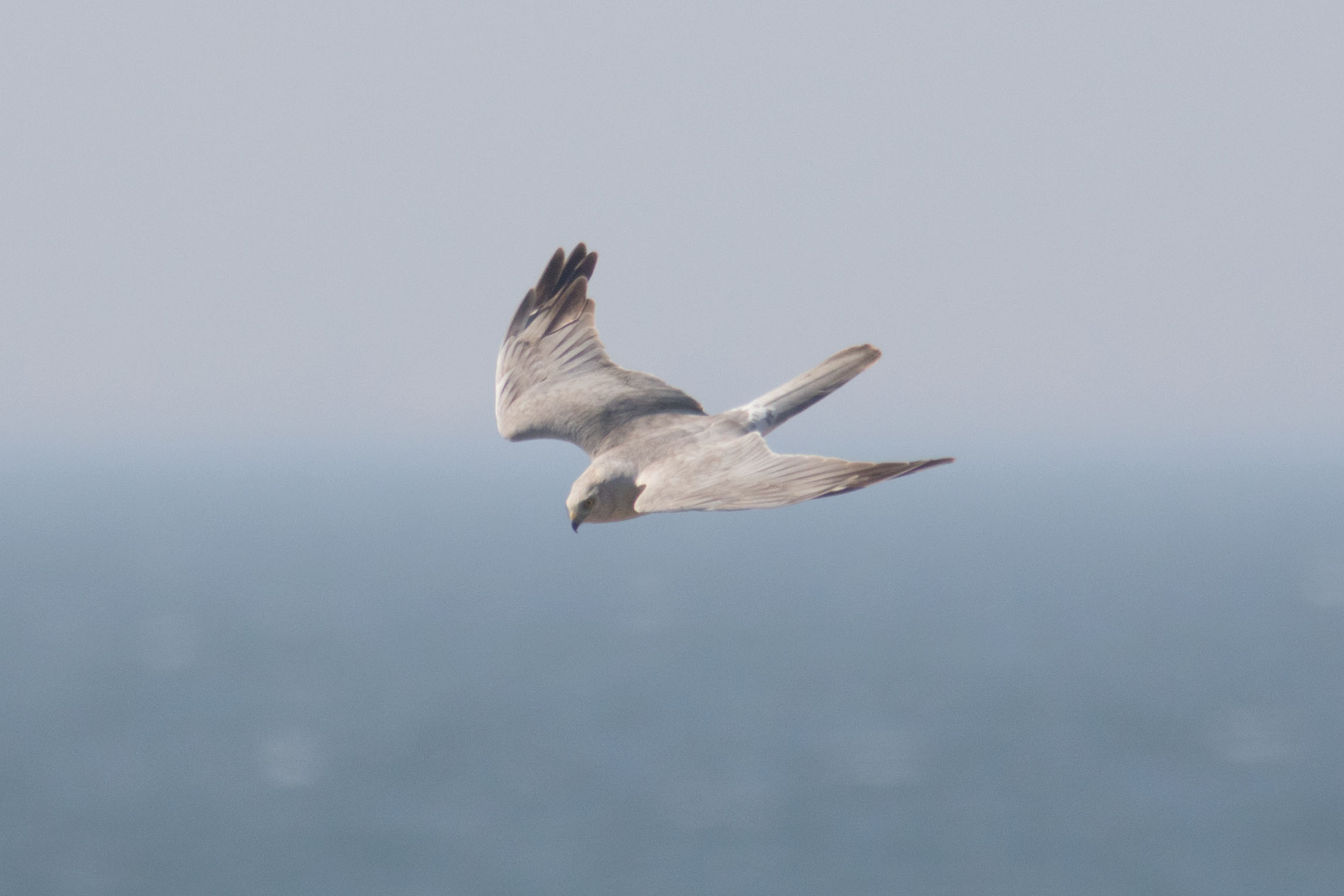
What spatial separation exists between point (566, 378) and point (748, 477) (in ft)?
→ 13.5

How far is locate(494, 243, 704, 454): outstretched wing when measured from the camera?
11203 millimetres

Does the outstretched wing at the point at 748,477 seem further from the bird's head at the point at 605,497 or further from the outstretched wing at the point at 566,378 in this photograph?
the outstretched wing at the point at 566,378

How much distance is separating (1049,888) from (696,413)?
556 ft

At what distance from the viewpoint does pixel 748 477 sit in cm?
844

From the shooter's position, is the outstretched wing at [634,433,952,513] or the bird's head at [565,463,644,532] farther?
the bird's head at [565,463,644,532]

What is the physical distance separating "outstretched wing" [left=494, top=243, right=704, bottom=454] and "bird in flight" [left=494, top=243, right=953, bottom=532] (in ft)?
0.04

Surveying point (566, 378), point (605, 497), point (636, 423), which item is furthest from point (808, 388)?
point (566, 378)

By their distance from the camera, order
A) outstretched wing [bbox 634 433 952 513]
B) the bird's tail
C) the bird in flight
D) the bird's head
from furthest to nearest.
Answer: the bird's tail
the bird's head
the bird in flight
outstretched wing [bbox 634 433 952 513]

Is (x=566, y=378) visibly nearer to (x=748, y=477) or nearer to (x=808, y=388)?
(x=808, y=388)

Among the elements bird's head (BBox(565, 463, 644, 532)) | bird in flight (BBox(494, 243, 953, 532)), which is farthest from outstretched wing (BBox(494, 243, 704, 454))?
bird's head (BBox(565, 463, 644, 532))

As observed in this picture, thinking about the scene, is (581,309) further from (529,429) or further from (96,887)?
(96,887)

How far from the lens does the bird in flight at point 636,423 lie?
790cm

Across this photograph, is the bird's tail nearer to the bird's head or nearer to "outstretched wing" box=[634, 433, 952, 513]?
"outstretched wing" box=[634, 433, 952, 513]

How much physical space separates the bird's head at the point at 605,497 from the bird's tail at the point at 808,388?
4.65 ft
